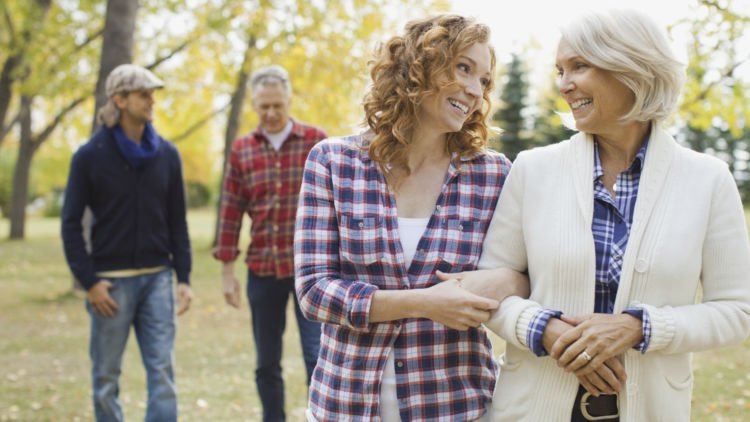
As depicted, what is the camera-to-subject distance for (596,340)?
2307mm

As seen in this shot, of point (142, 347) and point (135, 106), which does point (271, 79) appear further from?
point (142, 347)

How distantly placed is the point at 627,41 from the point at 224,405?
516cm

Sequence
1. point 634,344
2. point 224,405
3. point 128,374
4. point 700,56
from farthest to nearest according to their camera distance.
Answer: point 700,56, point 128,374, point 224,405, point 634,344

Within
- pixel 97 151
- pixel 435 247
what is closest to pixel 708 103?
pixel 97 151

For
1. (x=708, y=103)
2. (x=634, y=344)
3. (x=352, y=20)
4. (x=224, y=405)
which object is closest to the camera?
(x=634, y=344)

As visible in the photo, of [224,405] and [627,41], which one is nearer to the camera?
[627,41]

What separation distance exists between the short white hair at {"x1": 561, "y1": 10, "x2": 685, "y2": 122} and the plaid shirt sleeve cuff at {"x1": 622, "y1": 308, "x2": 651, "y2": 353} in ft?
1.93

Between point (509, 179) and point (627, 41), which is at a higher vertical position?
point (627, 41)

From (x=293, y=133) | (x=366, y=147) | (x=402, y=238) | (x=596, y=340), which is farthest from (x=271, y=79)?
(x=596, y=340)

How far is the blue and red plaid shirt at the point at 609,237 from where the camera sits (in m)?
2.39

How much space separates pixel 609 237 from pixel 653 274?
17 cm

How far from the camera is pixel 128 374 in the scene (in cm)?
781

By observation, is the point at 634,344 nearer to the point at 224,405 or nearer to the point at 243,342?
the point at 224,405

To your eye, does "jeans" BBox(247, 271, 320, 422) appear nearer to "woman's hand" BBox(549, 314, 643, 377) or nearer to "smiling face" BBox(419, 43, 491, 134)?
"smiling face" BBox(419, 43, 491, 134)
